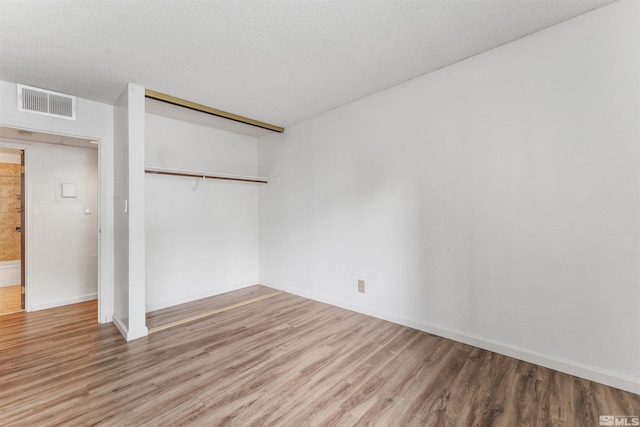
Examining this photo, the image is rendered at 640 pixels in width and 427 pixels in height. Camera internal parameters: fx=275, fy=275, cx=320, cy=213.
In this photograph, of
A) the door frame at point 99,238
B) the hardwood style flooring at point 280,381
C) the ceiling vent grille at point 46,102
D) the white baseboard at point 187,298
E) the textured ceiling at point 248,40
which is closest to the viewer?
the hardwood style flooring at point 280,381

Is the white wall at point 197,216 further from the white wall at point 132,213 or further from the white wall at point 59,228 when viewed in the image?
the white wall at point 59,228

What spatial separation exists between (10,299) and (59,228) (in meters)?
1.28

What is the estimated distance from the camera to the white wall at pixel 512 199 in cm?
181

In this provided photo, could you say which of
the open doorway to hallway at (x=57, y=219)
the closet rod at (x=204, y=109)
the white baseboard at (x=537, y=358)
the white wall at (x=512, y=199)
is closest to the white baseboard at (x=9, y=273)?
the open doorway to hallway at (x=57, y=219)

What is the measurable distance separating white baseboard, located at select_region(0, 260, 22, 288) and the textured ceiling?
3609mm

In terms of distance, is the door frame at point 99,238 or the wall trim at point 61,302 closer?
the door frame at point 99,238

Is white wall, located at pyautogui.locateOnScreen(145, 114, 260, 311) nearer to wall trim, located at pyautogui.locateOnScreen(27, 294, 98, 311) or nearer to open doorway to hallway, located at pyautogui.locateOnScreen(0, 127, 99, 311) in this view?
open doorway to hallway, located at pyautogui.locateOnScreen(0, 127, 99, 311)

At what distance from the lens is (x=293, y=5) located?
172cm

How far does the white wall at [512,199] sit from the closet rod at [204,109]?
1082 mm

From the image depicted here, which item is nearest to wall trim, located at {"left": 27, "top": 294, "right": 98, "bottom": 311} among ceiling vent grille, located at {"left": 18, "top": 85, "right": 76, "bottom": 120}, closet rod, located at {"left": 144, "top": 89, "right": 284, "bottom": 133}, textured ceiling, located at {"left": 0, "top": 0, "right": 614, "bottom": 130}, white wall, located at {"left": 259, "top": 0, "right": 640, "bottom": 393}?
ceiling vent grille, located at {"left": 18, "top": 85, "right": 76, "bottom": 120}

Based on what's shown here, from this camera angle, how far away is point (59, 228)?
3.65 metres

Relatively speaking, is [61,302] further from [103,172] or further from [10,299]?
[103,172]

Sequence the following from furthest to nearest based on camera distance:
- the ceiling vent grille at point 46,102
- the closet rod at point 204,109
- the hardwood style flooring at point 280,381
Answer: the closet rod at point 204,109 < the ceiling vent grille at point 46,102 < the hardwood style flooring at point 280,381

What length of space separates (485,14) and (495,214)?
1.46 metres
